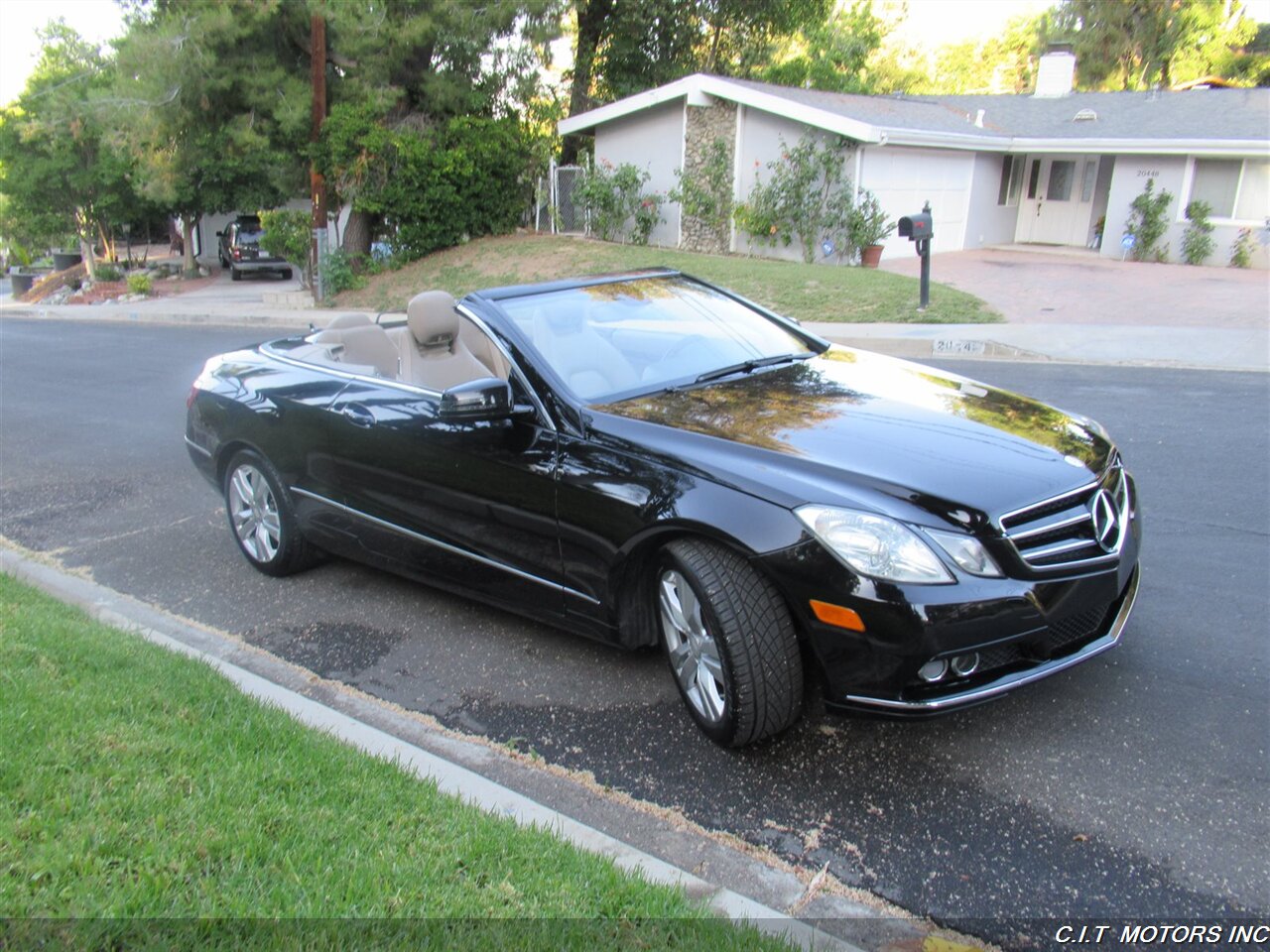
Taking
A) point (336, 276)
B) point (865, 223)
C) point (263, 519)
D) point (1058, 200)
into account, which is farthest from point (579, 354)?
point (1058, 200)

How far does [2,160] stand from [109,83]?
8.36 metres

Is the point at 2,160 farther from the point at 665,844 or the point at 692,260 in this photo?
the point at 665,844

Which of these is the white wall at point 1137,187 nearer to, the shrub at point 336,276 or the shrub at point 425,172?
the shrub at point 425,172

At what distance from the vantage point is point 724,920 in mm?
2553

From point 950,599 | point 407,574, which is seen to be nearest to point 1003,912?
point 950,599

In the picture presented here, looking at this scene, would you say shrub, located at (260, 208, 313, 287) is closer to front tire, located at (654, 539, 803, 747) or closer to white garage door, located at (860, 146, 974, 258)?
white garage door, located at (860, 146, 974, 258)

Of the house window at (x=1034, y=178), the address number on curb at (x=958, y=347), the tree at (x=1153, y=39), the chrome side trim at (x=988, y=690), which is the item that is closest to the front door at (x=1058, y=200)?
the house window at (x=1034, y=178)

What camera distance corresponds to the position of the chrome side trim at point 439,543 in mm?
4024

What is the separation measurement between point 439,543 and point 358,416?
787mm

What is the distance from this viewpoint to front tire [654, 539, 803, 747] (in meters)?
3.30

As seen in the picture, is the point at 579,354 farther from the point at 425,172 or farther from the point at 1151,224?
the point at 1151,224

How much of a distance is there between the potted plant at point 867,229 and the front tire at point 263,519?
16.7m

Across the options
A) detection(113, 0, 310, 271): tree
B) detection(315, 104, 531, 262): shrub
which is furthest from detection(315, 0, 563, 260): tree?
detection(113, 0, 310, 271): tree

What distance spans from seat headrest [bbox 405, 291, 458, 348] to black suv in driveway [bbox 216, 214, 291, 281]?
26.6m
